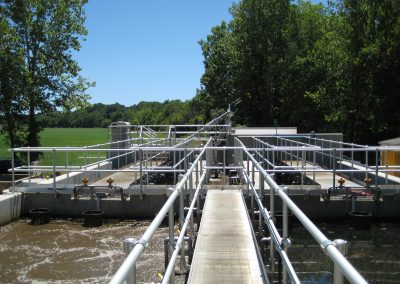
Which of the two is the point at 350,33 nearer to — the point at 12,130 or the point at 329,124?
the point at 329,124

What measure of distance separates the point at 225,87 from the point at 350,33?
1695cm

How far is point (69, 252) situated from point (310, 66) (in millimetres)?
32871

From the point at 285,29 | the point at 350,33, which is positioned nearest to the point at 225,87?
the point at 285,29

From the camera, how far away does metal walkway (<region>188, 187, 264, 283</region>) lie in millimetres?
4930

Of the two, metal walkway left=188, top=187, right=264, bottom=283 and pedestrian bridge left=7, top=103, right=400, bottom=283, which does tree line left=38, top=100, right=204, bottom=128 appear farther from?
metal walkway left=188, top=187, right=264, bottom=283

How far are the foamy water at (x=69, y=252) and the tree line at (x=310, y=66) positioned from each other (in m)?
22.9

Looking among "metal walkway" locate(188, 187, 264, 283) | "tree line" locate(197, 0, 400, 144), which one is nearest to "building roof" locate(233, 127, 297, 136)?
"tree line" locate(197, 0, 400, 144)

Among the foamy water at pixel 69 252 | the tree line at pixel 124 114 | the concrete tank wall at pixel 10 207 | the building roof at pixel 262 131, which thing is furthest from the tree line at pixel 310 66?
the tree line at pixel 124 114

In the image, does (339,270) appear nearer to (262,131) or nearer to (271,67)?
(262,131)

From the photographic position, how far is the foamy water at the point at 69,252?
324 inches

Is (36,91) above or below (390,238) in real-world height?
above

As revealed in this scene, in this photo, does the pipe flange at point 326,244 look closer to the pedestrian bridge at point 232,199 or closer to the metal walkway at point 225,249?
the pedestrian bridge at point 232,199

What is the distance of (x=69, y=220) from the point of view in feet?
40.1

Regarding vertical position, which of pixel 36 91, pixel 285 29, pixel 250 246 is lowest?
pixel 250 246
